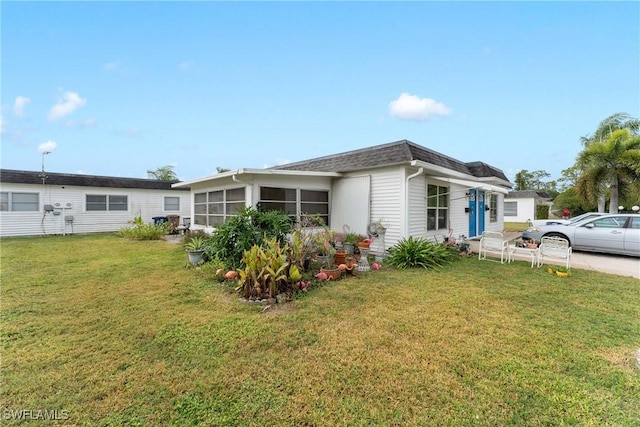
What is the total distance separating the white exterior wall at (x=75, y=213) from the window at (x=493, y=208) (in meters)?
17.3

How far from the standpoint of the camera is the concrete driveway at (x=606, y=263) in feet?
21.0

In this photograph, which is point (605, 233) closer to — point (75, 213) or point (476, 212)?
point (476, 212)

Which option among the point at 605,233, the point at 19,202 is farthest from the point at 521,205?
the point at 19,202

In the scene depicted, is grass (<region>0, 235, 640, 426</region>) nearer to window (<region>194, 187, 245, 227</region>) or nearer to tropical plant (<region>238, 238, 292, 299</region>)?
tropical plant (<region>238, 238, 292, 299</region>)

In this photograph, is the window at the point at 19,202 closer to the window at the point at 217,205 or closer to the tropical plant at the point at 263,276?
the window at the point at 217,205

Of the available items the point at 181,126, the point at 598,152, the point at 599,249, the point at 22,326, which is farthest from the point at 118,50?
the point at 598,152

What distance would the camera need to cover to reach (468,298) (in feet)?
15.2

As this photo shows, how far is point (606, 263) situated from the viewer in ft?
23.8

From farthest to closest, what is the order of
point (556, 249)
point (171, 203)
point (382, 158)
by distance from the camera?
1. point (171, 203)
2. point (382, 158)
3. point (556, 249)

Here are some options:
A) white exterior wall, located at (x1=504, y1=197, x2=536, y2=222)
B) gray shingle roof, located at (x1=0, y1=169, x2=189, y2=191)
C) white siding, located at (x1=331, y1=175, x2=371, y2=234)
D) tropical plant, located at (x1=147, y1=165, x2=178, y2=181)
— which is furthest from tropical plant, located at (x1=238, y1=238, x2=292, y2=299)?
tropical plant, located at (x1=147, y1=165, x2=178, y2=181)

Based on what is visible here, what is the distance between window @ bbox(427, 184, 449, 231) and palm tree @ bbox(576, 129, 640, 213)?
8.39 m

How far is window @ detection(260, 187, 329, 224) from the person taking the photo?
8.73m

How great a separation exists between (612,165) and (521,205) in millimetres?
15215

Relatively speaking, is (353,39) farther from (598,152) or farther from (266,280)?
→ (598,152)
